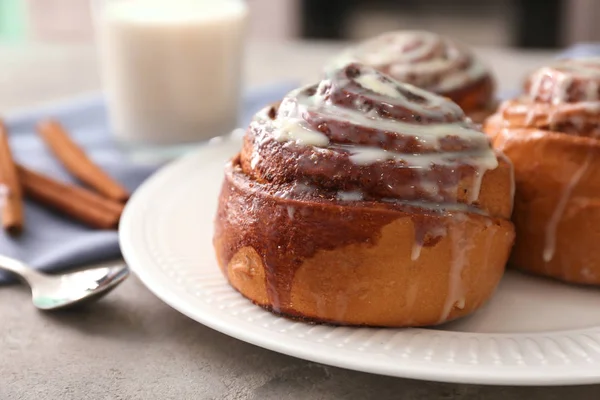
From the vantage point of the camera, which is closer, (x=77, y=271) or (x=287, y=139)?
(x=287, y=139)

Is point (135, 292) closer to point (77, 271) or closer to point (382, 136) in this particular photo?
point (77, 271)

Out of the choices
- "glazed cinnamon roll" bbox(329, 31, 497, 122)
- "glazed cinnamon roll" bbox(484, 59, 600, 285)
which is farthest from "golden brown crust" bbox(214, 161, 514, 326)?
"glazed cinnamon roll" bbox(329, 31, 497, 122)

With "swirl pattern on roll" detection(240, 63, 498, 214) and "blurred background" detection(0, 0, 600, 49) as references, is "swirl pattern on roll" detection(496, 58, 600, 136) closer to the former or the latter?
"swirl pattern on roll" detection(240, 63, 498, 214)

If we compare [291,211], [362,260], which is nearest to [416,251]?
[362,260]

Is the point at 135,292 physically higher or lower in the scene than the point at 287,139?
lower

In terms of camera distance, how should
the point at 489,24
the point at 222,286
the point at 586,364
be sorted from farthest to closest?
the point at 489,24 → the point at 222,286 → the point at 586,364

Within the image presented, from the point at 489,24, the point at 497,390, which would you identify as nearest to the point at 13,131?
the point at 497,390

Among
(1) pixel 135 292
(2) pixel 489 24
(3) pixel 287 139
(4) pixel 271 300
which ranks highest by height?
(3) pixel 287 139

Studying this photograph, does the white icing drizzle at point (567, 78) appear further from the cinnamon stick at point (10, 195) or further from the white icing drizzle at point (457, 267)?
the cinnamon stick at point (10, 195)
